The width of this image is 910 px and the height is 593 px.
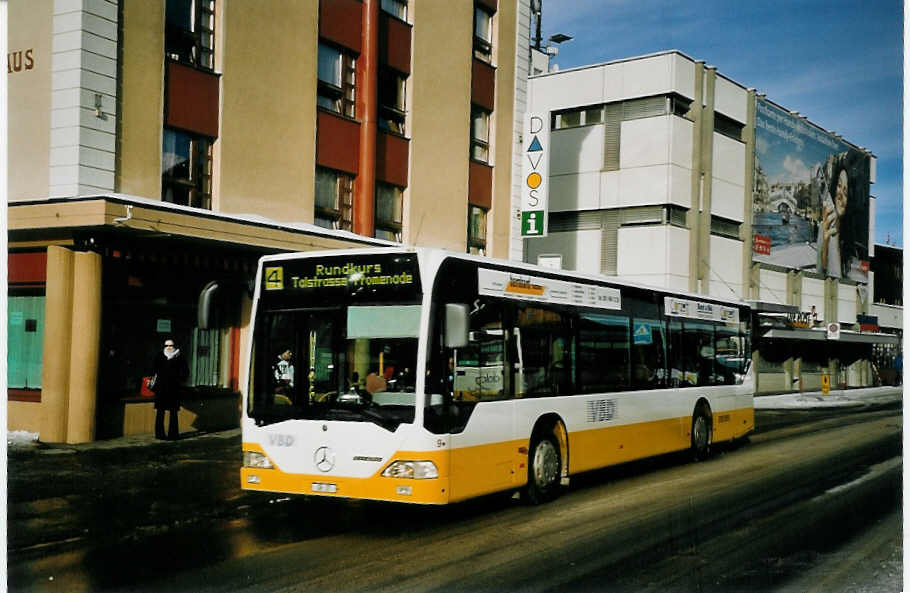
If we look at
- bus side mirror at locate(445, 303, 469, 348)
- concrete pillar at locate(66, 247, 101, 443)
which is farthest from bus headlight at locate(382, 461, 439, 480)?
concrete pillar at locate(66, 247, 101, 443)

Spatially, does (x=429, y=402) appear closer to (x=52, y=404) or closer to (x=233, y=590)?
(x=233, y=590)

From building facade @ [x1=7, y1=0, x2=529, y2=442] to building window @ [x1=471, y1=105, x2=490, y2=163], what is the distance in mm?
54

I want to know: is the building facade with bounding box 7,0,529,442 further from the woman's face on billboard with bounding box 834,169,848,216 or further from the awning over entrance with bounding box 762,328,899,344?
the woman's face on billboard with bounding box 834,169,848,216

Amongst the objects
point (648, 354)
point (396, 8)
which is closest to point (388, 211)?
point (396, 8)

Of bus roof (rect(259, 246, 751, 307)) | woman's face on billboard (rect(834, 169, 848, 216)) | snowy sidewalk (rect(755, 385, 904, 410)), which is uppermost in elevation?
woman's face on billboard (rect(834, 169, 848, 216))

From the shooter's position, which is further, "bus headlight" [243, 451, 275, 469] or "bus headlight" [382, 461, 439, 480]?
"bus headlight" [243, 451, 275, 469]

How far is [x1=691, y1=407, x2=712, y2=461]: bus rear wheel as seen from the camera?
14.4 meters

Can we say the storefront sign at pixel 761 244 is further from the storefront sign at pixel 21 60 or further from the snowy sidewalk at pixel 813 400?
the storefront sign at pixel 21 60

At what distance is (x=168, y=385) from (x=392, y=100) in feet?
28.8

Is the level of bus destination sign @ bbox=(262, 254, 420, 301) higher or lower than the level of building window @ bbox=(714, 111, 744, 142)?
lower

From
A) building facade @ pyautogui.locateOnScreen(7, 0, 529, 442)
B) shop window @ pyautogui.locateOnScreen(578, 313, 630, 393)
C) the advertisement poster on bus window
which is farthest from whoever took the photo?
building facade @ pyautogui.locateOnScreen(7, 0, 529, 442)

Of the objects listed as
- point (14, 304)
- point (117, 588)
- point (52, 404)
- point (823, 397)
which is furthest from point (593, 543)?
point (823, 397)

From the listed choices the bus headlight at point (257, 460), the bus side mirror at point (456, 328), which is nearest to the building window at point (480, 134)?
the bus side mirror at point (456, 328)

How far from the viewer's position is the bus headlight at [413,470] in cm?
850
